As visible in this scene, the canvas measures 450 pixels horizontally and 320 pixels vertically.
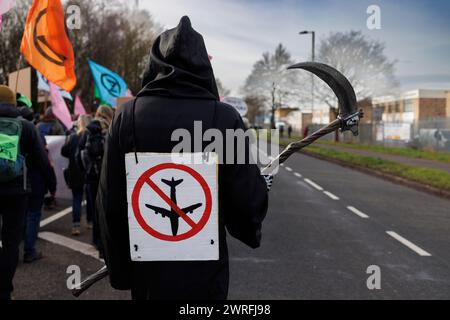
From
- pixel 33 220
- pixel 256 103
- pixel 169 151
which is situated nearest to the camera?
A: pixel 169 151

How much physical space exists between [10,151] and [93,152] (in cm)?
172

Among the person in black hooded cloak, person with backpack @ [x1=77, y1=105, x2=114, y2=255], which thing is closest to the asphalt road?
person with backpack @ [x1=77, y1=105, x2=114, y2=255]

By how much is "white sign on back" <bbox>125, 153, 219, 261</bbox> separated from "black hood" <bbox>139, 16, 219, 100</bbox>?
0.28 metres

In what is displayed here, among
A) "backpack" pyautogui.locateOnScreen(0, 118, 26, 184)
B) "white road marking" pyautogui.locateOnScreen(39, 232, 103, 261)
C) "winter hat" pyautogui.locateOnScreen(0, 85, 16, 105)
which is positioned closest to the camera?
"backpack" pyautogui.locateOnScreen(0, 118, 26, 184)

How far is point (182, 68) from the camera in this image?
1932 mm

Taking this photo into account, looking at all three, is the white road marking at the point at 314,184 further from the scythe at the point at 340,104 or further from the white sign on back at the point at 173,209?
the white sign on back at the point at 173,209

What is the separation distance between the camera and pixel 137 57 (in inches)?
1048

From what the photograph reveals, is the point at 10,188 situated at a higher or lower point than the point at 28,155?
lower

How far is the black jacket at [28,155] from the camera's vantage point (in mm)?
3516

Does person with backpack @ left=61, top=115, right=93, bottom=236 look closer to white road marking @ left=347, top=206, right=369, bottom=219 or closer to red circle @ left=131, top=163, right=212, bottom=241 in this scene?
red circle @ left=131, top=163, right=212, bottom=241

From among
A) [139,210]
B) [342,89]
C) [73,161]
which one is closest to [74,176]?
[73,161]

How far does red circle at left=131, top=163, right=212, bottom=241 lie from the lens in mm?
1883

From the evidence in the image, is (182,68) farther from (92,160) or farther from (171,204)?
(92,160)

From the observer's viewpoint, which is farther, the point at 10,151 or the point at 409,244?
the point at 409,244
